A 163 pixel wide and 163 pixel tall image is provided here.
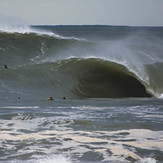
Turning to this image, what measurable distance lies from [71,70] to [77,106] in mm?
7304

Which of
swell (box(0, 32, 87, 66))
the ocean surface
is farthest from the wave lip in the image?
swell (box(0, 32, 87, 66))

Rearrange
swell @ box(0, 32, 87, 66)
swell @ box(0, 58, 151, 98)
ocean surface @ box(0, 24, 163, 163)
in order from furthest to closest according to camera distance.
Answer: swell @ box(0, 32, 87, 66) < swell @ box(0, 58, 151, 98) < ocean surface @ box(0, 24, 163, 163)

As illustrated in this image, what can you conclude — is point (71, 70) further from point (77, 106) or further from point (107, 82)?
point (77, 106)

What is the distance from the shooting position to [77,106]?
11.9 m

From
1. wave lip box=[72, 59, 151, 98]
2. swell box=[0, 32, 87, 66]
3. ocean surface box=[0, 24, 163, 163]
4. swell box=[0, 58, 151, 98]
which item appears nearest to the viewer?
ocean surface box=[0, 24, 163, 163]

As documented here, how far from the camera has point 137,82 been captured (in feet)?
60.1

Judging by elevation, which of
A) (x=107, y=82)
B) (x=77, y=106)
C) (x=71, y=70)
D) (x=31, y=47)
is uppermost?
(x=31, y=47)

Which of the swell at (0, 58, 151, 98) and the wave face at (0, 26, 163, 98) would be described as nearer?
the swell at (0, 58, 151, 98)

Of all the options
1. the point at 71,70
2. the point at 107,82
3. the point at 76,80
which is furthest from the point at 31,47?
the point at 107,82

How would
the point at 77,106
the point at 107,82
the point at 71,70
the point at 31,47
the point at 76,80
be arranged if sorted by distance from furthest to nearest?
the point at 31,47 → the point at 71,70 → the point at 107,82 → the point at 76,80 → the point at 77,106

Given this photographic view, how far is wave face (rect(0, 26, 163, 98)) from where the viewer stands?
16.0 metres


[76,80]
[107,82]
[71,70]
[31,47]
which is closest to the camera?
[76,80]

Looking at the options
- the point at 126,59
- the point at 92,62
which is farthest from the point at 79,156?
the point at 126,59

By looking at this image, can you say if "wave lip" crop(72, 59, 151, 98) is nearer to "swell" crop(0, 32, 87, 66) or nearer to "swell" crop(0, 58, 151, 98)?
"swell" crop(0, 58, 151, 98)
